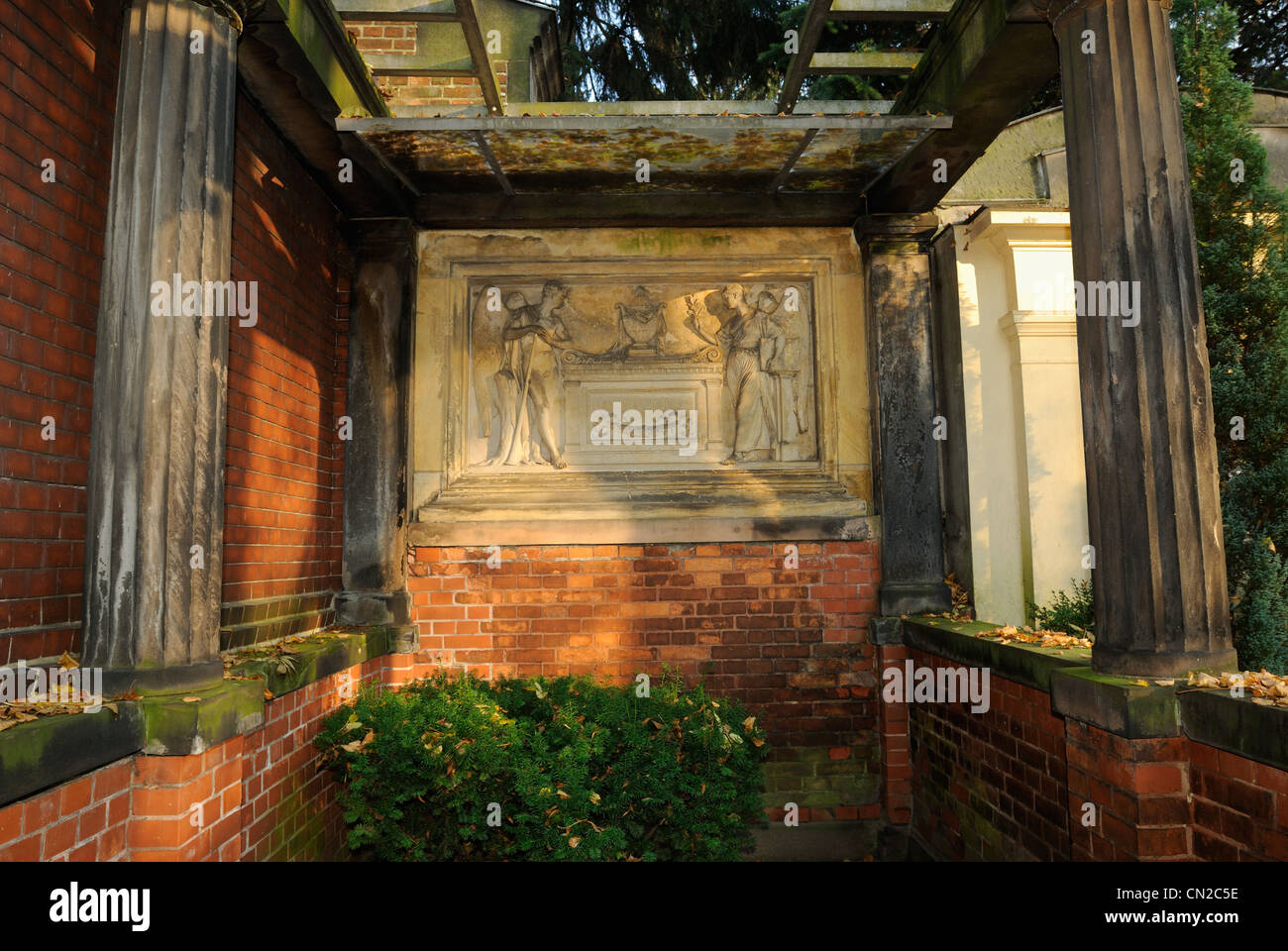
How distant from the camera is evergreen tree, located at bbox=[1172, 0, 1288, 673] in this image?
207 inches

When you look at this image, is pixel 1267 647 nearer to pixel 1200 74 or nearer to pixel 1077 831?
pixel 1077 831

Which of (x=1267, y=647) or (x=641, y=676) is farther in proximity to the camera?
(x=641, y=676)

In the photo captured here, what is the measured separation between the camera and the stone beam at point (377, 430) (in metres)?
5.79

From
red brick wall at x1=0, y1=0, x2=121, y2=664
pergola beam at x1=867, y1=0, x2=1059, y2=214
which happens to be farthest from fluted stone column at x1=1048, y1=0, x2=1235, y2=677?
red brick wall at x1=0, y1=0, x2=121, y2=664

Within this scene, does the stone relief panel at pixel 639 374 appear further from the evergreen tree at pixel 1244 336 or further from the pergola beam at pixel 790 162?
the evergreen tree at pixel 1244 336

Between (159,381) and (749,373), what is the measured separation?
399 cm

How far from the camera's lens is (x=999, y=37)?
13.3 ft

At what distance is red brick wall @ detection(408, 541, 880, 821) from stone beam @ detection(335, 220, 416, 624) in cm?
25

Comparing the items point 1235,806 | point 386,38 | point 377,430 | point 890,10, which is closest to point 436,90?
point 386,38

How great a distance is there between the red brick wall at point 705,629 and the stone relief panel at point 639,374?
68 cm

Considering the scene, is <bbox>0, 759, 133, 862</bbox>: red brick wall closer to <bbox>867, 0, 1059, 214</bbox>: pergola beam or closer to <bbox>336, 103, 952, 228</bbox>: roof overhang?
<bbox>336, 103, 952, 228</bbox>: roof overhang

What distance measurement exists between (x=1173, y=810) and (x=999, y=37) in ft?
11.2

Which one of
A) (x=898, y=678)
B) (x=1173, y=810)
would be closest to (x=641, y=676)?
(x=898, y=678)

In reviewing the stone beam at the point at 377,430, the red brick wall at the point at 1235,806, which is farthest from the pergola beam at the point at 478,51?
the red brick wall at the point at 1235,806
